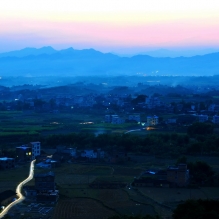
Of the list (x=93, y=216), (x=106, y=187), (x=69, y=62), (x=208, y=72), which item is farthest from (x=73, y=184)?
(x=69, y=62)

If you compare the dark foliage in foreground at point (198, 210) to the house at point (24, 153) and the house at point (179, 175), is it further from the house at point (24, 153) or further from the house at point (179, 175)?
the house at point (24, 153)

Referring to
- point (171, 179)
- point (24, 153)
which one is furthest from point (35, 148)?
point (171, 179)

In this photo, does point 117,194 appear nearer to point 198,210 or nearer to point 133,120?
point 198,210

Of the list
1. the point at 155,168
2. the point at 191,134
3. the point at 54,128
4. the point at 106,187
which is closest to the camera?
the point at 106,187

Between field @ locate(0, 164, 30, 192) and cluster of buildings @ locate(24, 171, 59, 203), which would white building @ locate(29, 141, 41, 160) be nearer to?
field @ locate(0, 164, 30, 192)

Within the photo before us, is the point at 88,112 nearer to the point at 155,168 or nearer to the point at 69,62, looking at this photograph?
the point at 155,168
